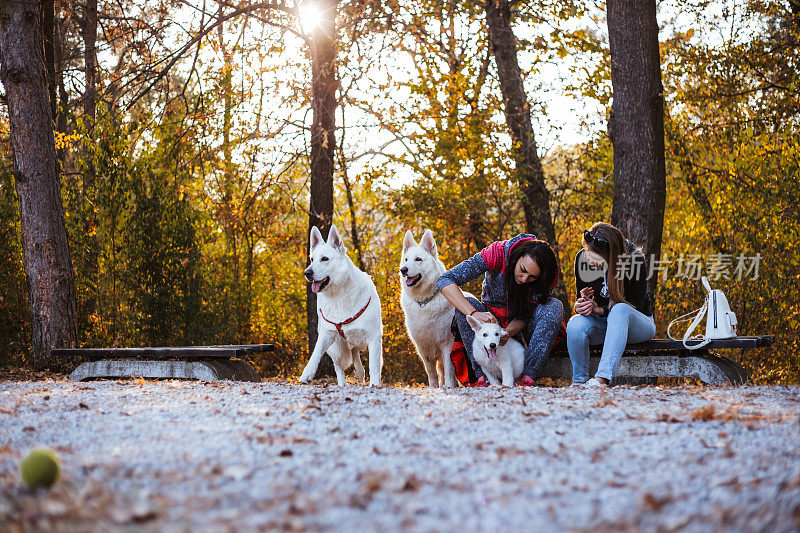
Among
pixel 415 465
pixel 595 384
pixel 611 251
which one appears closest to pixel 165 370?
Result: pixel 595 384

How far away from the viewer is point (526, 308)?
224 inches

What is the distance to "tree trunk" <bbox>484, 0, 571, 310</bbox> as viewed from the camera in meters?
11.1

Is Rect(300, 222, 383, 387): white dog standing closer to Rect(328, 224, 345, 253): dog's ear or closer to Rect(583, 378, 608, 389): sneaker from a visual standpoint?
Rect(328, 224, 345, 253): dog's ear

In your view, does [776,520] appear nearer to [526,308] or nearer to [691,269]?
[526,308]

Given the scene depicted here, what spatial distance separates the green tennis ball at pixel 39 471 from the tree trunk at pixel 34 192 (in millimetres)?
6241

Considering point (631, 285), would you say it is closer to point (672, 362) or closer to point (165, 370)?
point (672, 362)

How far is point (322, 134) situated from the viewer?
1001 centimetres

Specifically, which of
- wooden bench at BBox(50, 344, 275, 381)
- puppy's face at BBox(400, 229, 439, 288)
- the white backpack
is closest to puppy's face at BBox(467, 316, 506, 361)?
puppy's face at BBox(400, 229, 439, 288)

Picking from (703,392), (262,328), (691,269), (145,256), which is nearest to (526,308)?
(703,392)

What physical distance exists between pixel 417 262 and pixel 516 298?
0.89 metres

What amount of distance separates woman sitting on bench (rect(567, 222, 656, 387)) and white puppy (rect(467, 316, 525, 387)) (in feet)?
1.44

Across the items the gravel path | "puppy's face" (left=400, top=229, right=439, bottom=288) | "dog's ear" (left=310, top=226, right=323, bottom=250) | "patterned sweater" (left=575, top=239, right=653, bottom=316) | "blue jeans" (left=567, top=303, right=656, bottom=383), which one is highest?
"dog's ear" (left=310, top=226, right=323, bottom=250)

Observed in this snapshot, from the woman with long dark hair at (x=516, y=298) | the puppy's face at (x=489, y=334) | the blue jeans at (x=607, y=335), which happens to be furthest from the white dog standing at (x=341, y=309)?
the blue jeans at (x=607, y=335)

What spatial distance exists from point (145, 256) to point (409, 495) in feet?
25.6
